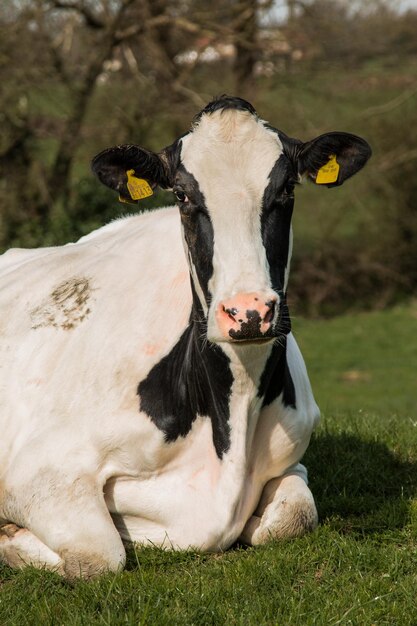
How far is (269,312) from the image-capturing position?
4.49 metres

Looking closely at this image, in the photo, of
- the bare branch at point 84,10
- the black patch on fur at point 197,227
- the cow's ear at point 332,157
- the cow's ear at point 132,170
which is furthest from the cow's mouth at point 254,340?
the bare branch at point 84,10

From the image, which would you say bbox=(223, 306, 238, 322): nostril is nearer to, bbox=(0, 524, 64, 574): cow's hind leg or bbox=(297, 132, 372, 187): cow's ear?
bbox=(297, 132, 372, 187): cow's ear

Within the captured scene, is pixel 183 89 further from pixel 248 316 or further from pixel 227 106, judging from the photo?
pixel 248 316

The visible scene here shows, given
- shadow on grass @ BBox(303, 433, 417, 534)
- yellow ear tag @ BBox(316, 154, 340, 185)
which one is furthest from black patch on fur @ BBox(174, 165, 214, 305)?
shadow on grass @ BBox(303, 433, 417, 534)

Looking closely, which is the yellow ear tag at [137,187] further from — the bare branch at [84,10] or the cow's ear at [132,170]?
the bare branch at [84,10]

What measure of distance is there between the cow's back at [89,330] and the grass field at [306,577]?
2.68 feet

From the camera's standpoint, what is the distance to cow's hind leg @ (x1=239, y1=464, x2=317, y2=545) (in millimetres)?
5500

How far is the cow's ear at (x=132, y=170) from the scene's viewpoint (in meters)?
5.45

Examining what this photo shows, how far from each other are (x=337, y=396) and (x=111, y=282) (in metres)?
12.3

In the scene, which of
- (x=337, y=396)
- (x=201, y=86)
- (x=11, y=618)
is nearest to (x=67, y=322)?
(x=11, y=618)

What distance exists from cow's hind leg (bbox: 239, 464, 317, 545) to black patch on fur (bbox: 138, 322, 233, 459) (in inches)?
18.8

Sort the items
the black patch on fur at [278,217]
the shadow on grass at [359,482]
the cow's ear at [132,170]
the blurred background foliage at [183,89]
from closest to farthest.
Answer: the black patch on fur at [278,217], the cow's ear at [132,170], the shadow on grass at [359,482], the blurred background foliage at [183,89]

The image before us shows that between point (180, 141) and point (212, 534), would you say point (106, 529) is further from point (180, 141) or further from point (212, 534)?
point (180, 141)

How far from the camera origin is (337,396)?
17.9 m
